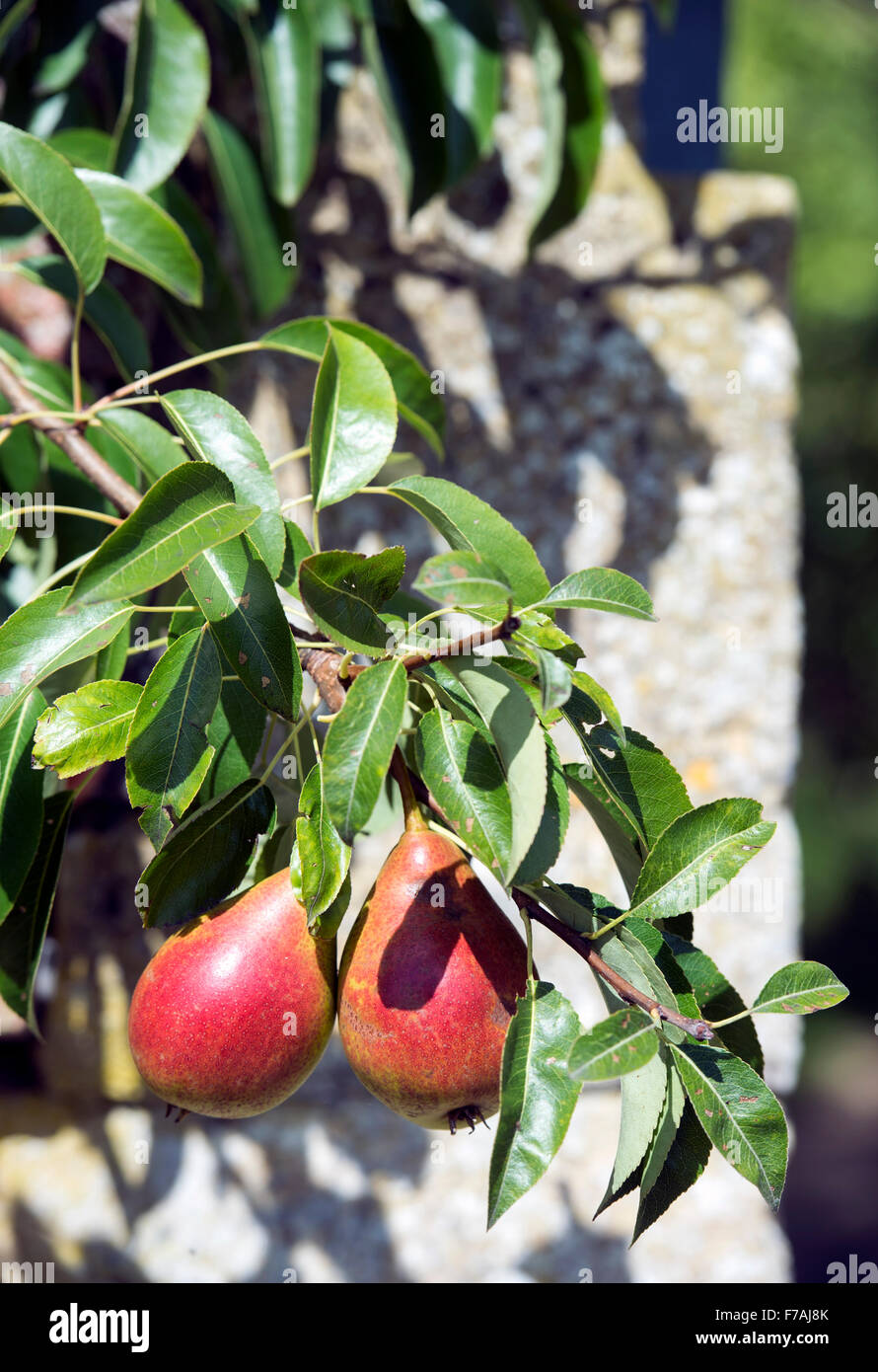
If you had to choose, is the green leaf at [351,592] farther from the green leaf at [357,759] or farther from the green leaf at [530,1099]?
the green leaf at [530,1099]

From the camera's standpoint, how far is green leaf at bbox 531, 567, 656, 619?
0.41 meters

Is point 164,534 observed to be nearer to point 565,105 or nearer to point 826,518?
point 565,105

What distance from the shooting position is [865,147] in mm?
3422

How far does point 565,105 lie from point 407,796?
752mm

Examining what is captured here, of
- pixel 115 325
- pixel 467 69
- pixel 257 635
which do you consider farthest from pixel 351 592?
pixel 467 69

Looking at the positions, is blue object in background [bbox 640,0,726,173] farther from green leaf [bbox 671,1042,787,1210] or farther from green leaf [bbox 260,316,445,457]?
green leaf [bbox 671,1042,787,1210]

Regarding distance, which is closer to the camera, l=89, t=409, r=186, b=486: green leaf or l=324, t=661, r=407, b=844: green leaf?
l=324, t=661, r=407, b=844: green leaf

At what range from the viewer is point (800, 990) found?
0.43m

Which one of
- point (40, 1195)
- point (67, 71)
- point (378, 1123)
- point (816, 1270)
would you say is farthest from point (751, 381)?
point (816, 1270)

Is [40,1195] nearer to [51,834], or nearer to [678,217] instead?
[51,834]

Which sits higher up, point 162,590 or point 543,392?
point 543,392

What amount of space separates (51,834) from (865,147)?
12.1ft

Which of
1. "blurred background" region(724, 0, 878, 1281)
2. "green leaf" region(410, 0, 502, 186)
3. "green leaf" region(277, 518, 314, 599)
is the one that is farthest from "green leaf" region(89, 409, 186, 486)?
"blurred background" region(724, 0, 878, 1281)

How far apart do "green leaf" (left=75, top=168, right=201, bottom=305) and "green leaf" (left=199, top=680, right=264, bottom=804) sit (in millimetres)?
376
